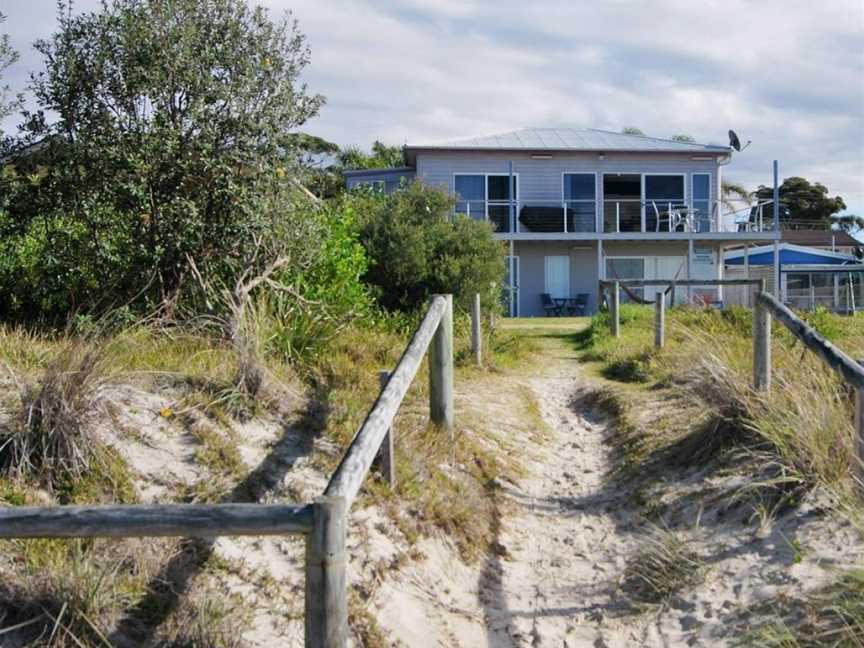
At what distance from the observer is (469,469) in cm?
654

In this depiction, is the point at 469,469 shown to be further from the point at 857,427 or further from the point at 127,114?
the point at 127,114

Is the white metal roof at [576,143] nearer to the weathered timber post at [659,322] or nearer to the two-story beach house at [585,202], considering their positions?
the two-story beach house at [585,202]

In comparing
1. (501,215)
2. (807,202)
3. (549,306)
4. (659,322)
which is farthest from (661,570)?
(807,202)

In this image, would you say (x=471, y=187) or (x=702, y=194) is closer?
(x=471, y=187)

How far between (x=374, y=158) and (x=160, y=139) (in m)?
37.4

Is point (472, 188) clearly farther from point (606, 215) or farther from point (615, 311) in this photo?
point (615, 311)

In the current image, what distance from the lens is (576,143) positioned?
28828 mm

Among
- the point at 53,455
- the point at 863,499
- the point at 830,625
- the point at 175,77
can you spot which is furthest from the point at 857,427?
the point at 175,77

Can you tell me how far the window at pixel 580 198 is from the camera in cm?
2905

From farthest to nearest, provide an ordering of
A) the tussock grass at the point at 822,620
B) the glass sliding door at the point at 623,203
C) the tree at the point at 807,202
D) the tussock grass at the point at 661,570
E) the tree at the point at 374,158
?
1. the tree at the point at 807,202
2. the tree at the point at 374,158
3. the glass sliding door at the point at 623,203
4. the tussock grass at the point at 661,570
5. the tussock grass at the point at 822,620

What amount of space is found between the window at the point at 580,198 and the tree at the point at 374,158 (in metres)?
13.5

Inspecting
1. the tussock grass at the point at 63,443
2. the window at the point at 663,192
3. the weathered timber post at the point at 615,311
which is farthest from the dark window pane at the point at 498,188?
the tussock grass at the point at 63,443

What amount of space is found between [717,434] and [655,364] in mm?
3947

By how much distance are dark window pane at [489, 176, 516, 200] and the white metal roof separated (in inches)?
39.7
